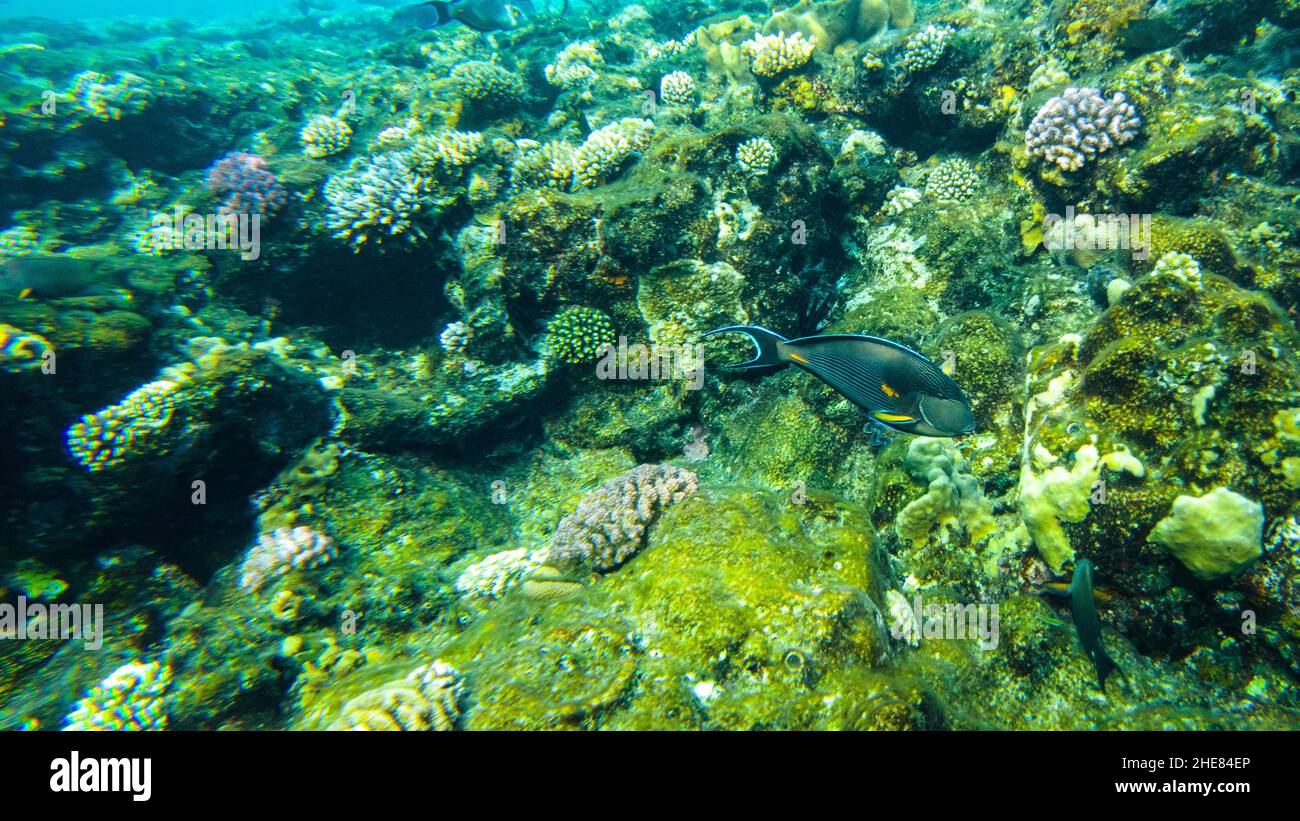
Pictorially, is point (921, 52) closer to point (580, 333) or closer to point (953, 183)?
point (953, 183)

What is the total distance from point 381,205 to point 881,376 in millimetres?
6385

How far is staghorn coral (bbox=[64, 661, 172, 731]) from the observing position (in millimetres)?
3287

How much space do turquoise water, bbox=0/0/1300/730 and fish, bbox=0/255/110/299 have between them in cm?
3

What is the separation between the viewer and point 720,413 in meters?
5.16

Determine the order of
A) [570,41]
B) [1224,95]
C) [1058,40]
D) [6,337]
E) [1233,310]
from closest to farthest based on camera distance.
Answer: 1. [1233,310]
2. [6,337]
3. [1224,95]
4. [1058,40]
5. [570,41]

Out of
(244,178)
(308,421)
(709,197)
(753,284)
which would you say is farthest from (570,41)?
(308,421)

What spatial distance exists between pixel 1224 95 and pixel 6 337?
36.5 ft

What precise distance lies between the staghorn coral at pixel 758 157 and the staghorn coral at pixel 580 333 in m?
2.25

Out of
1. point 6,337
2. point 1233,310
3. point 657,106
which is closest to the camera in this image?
point 1233,310

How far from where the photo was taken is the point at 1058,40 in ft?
18.4

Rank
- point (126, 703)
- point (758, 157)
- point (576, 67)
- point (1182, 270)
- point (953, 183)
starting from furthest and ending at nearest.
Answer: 1. point (576, 67)
2. point (953, 183)
3. point (758, 157)
4. point (126, 703)
5. point (1182, 270)

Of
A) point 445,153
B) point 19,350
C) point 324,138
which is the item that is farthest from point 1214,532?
point 324,138

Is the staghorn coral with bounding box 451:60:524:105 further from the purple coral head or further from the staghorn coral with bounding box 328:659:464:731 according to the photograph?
the staghorn coral with bounding box 328:659:464:731
